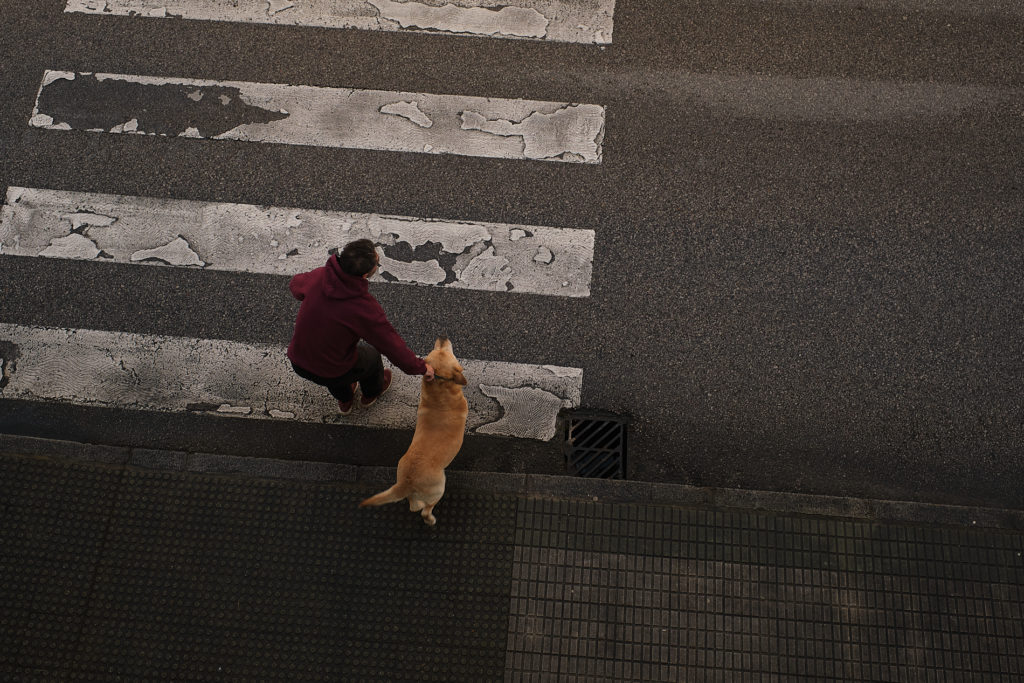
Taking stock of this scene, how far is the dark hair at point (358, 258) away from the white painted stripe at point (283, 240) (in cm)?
168

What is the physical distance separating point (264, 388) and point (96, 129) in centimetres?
268

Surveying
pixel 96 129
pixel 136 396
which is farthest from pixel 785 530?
pixel 96 129

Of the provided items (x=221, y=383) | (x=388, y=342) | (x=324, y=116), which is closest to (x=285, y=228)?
(x=324, y=116)

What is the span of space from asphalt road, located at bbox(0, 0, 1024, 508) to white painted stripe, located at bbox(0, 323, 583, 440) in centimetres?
11

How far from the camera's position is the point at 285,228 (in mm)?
5582

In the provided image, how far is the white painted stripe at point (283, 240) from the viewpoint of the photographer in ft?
17.8

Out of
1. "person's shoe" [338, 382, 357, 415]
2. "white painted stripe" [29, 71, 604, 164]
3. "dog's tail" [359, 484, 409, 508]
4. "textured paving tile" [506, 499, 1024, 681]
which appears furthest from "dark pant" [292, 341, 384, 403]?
"white painted stripe" [29, 71, 604, 164]

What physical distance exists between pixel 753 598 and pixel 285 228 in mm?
4180

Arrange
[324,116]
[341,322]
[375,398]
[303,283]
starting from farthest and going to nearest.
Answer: [324,116], [375,398], [303,283], [341,322]

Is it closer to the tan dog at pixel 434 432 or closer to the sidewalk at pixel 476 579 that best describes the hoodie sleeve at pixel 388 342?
the tan dog at pixel 434 432

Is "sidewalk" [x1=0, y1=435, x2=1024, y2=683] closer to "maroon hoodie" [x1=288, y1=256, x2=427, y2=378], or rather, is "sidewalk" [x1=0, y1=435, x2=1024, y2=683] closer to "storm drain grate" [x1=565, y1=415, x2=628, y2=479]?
"storm drain grate" [x1=565, y1=415, x2=628, y2=479]

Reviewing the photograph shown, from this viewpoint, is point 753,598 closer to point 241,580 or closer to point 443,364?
point 443,364

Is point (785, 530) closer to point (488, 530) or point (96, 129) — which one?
point (488, 530)

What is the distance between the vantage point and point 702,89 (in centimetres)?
600
